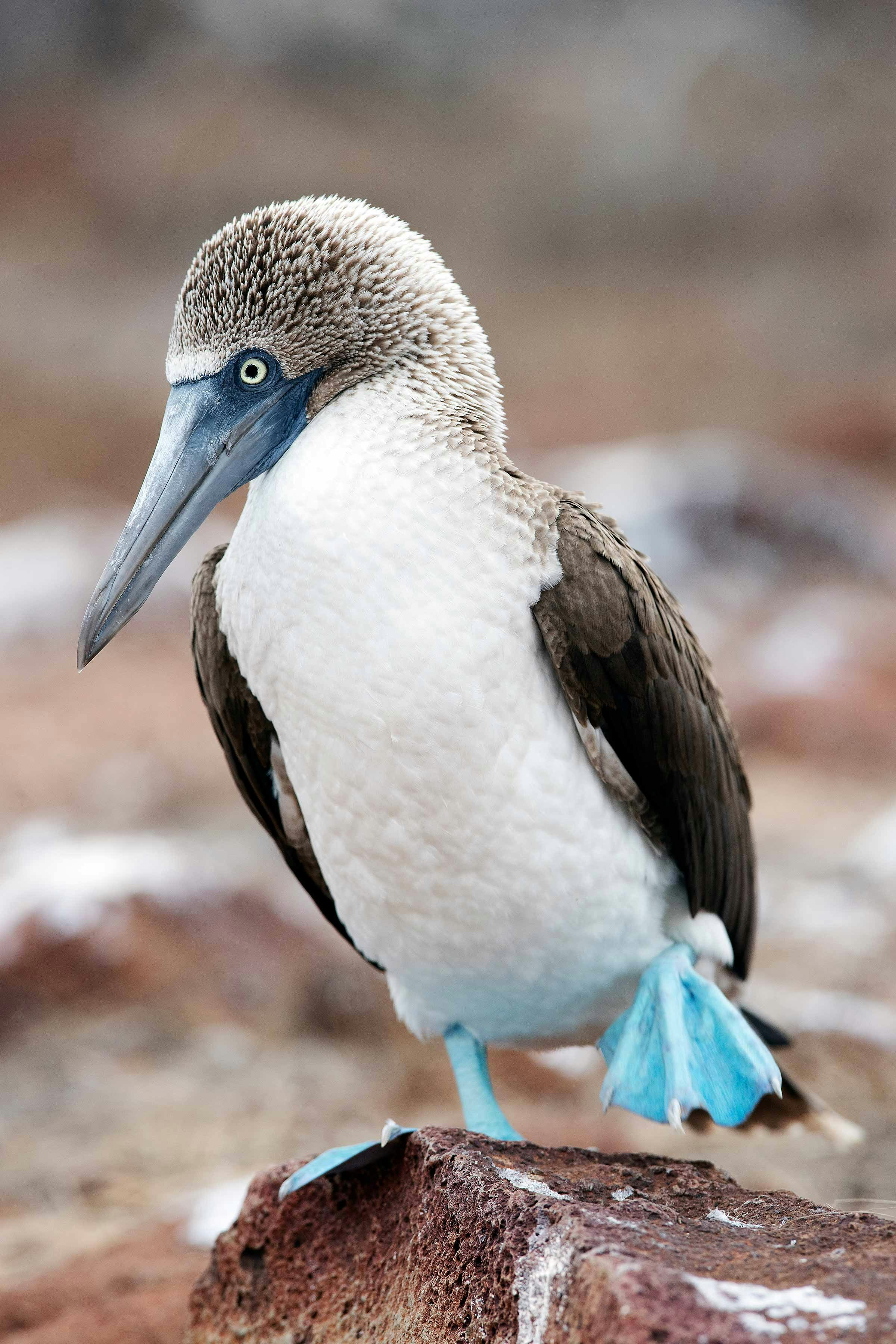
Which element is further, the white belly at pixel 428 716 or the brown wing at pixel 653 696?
the brown wing at pixel 653 696

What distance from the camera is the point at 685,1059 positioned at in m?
2.67

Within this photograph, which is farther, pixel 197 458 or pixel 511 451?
pixel 511 451

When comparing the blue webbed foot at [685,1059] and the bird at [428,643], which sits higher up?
the bird at [428,643]

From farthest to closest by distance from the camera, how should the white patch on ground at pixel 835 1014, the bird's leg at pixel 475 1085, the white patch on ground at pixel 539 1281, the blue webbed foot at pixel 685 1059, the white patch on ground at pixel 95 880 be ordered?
the white patch on ground at pixel 95 880, the white patch on ground at pixel 835 1014, the bird's leg at pixel 475 1085, the blue webbed foot at pixel 685 1059, the white patch on ground at pixel 539 1281

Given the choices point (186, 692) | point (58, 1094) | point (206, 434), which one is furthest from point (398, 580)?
point (186, 692)

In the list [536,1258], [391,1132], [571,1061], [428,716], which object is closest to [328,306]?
[428,716]

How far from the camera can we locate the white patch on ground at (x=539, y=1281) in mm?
1903

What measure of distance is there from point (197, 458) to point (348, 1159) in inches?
55.4

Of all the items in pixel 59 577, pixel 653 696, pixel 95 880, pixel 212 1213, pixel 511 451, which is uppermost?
pixel 511 451

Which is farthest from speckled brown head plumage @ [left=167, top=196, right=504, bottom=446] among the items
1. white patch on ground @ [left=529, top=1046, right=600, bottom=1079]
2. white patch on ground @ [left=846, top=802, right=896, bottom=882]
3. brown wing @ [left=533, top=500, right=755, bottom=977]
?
white patch on ground @ [left=846, top=802, right=896, bottom=882]

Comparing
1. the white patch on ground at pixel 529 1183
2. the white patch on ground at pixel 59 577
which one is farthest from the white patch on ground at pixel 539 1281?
the white patch on ground at pixel 59 577

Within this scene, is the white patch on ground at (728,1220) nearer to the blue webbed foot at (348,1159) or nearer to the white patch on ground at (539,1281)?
the white patch on ground at (539,1281)

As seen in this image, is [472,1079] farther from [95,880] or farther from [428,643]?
[95,880]

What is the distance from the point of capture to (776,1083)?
8.63ft
